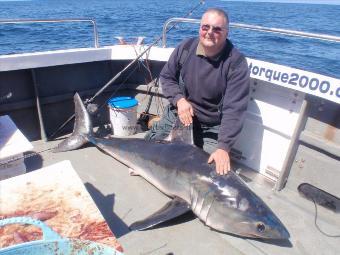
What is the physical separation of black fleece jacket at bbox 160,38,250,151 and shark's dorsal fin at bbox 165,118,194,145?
31cm

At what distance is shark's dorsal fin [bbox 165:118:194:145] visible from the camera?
136 inches

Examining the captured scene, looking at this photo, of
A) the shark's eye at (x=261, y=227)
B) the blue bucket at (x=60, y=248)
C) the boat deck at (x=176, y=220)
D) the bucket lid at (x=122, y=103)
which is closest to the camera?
the blue bucket at (x=60, y=248)

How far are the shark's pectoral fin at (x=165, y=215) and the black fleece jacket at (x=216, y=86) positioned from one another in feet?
2.29

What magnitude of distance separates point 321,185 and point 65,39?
14089 mm

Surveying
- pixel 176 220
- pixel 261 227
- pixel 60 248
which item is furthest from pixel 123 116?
pixel 60 248

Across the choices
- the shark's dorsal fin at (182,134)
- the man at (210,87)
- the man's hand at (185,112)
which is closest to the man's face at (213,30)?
the man at (210,87)

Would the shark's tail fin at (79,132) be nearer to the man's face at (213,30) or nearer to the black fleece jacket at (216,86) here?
the black fleece jacket at (216,86)

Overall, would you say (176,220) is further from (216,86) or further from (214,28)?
(214,28)

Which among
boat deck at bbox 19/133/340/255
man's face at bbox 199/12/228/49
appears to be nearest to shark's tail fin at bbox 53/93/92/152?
boat deck at bbox 19/133/340/255

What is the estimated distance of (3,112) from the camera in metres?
4.42

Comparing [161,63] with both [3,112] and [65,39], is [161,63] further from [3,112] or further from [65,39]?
[65,39]

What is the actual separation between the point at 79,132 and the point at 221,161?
7.19 feet

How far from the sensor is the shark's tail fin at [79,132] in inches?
171

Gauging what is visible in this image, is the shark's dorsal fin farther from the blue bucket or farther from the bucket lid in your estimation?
the blue bucket
